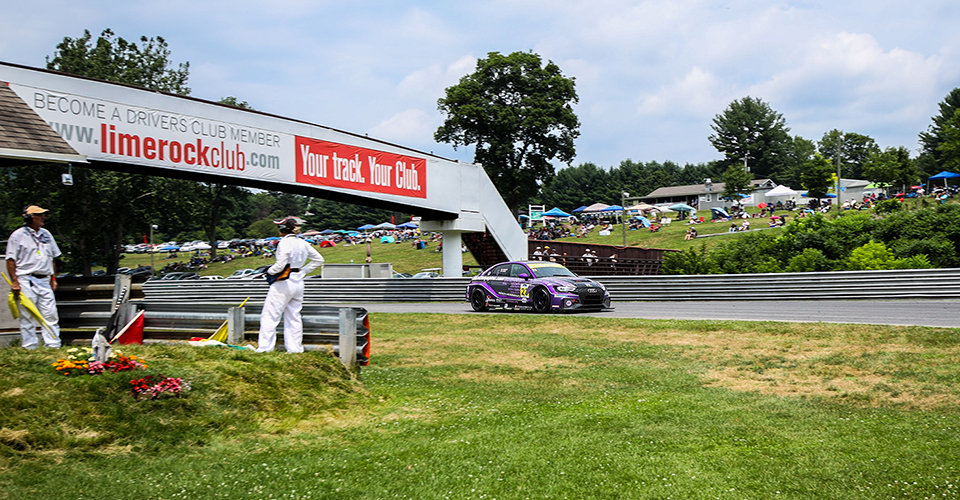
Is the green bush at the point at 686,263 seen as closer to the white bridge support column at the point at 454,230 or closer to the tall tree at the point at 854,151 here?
the white bridge support column at the point at 454,230

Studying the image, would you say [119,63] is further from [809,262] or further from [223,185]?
[809,262]

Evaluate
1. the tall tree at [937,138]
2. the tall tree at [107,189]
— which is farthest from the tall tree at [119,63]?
the tall tree at [937,138]

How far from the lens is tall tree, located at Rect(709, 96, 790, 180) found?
429 ft

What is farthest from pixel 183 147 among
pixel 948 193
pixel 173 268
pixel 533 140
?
pixel 948 193

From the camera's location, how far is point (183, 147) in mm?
18031

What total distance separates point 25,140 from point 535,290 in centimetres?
1276

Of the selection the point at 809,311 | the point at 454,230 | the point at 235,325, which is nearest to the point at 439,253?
the point at 454,230

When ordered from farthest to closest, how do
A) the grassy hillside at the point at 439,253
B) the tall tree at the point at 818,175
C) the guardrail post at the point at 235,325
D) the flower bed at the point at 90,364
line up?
the tall tree at the point at 818,175 < the grassy hillside at the point at 439,253 < the guardrail post at the point at 235,325 < the flower bed at the point at 90,364

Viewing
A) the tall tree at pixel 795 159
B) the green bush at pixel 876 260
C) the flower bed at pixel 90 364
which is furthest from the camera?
the tall tree at pixel 795 159

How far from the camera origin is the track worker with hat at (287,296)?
28.6 ft

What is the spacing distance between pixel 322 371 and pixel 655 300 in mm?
17694

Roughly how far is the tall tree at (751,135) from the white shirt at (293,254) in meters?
131

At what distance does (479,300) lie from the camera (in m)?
22.0

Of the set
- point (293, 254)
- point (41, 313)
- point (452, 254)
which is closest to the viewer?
point (293, 254)
